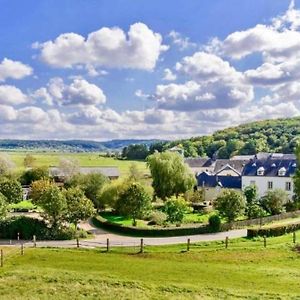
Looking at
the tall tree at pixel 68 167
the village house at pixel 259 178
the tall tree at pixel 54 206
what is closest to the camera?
the tall tree at pixel 54 206

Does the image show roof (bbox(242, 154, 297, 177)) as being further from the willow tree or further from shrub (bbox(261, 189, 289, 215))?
shrub (bbox(261, 189, 289, 215))

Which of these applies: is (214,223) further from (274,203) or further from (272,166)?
(272,166)

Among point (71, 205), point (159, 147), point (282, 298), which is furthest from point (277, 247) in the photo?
point (159, 147)

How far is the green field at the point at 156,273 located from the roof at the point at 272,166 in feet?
112

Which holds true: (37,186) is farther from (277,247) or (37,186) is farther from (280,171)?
(277,247)

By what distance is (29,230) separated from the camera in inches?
1713

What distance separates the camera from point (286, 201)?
60688mm

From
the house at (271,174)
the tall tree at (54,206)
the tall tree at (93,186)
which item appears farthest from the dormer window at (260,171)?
the tall tree at (54,206)

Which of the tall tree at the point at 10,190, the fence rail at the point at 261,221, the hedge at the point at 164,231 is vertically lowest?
the hedge at the point at 164,231

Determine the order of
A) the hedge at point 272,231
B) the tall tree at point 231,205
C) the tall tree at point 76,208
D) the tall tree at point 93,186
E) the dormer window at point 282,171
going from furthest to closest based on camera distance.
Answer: the dormer window at point 282,171
the tall tree at point 93,186
the tall tree at point 231,205
the tall tree at point 76,208
the hedge at point 272,231

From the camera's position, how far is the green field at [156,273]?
25.7 metres

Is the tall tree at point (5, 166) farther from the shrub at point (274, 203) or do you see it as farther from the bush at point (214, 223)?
the bush at point (214, 223)

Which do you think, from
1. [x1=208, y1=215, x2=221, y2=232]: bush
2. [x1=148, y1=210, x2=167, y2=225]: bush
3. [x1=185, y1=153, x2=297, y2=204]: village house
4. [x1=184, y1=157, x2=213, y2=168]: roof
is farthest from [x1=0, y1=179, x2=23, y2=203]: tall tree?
[x1=184, y1=157, x2=213, y2=168]: roof

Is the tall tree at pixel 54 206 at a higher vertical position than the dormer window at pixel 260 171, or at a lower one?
lower
